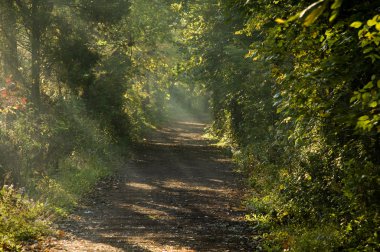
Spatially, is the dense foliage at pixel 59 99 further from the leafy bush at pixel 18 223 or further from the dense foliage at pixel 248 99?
the leafy bush at pixel 18 223

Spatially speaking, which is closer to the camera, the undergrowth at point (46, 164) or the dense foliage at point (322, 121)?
the dense foliage at point (322, 121)

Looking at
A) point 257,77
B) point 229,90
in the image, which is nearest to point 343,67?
point 257,77

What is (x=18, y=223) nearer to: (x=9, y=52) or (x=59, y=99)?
(x=59, y=99)

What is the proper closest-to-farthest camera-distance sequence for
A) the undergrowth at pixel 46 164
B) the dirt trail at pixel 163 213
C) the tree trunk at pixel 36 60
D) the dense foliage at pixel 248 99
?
the dense foliage at pixel 248 99, the dirt trail at pixel 163 213, the undergrowth at pixel 46 164, the tree trunk at pixel 36 60

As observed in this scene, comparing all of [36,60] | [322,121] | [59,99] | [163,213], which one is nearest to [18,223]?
[163,213]

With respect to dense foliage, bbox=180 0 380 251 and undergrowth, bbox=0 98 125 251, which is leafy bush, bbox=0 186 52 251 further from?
dense foliage, bbox=180 0 380 251

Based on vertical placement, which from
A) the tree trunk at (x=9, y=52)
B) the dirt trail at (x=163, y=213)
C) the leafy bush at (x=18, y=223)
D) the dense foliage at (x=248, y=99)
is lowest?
the dirt trail at (x=163, y=213)

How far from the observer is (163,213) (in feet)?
41.1

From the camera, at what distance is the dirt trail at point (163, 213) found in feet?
31.2

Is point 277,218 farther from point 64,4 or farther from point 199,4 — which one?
point 199,4

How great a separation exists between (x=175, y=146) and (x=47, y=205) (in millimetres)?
19278

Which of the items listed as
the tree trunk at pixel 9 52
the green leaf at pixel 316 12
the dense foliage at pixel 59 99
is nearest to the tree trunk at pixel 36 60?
the dense foliage at pixel 59 99

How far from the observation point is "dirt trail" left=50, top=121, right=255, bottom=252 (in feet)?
31.2

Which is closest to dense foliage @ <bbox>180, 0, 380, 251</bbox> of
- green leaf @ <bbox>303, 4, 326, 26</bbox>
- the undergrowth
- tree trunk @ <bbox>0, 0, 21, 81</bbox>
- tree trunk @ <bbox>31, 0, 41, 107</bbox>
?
green leaf @ <bbox>303, 4, 326, 26</bbox>
